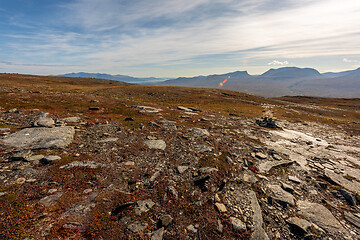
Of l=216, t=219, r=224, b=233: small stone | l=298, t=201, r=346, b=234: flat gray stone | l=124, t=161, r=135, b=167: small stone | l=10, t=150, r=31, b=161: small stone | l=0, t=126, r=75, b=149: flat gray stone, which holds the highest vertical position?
l=0, t=126, r=75, b=149: flat gray stone

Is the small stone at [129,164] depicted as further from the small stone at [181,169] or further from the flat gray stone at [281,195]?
the flat gray stone at [281,195]

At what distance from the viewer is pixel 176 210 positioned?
8305 mm

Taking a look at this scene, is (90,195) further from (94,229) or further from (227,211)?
(227,211)

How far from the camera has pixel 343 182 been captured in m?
12.6

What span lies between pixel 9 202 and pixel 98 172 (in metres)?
4.19

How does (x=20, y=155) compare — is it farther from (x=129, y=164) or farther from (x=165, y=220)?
(x=165, y=220)

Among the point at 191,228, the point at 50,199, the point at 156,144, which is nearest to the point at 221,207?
the point at 191,228

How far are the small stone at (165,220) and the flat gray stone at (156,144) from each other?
7.70 m

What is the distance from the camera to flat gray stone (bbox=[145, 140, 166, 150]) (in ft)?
49.7

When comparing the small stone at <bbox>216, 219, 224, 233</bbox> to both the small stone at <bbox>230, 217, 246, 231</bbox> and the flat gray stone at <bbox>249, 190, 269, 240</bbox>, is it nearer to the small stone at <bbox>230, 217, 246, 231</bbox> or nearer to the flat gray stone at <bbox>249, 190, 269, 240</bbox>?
the small stone at <bbox>230, 217, 246, 231</bbox>

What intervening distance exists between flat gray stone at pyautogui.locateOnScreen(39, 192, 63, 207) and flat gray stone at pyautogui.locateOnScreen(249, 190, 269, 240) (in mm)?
10540

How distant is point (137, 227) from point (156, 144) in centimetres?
902

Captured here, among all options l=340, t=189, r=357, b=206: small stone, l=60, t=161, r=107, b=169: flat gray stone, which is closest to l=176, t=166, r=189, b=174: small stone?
l=60, t=161, r=107, b=169: flat gray stone

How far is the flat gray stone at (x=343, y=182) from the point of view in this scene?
11909 mm
